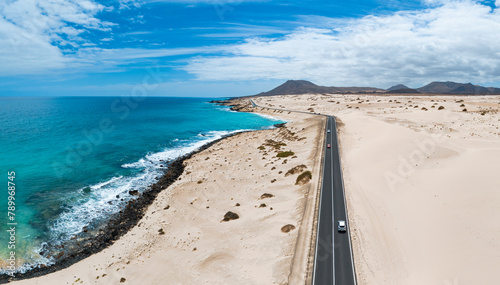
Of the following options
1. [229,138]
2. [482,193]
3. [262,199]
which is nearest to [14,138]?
[229,138]

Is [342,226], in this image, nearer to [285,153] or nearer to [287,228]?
[287,228]

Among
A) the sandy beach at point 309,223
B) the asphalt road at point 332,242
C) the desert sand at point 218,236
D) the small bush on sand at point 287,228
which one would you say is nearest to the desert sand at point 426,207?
the sandy beach at point 309,223

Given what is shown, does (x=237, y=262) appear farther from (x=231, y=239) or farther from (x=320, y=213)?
(x=320, y=213)

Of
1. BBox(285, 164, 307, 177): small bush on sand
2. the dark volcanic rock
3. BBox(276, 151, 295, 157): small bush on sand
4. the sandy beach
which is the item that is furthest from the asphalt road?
BBox(276, 151, 295, 157): small bush on sand

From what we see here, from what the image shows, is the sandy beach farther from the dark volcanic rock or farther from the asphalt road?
the asphalt road

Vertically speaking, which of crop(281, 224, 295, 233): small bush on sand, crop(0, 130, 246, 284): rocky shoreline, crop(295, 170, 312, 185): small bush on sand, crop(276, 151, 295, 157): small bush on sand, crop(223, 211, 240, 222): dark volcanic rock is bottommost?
crop(0, 130, 246, 284): rocky shoreline

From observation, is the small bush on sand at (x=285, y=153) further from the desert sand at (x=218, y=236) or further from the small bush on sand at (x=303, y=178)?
the small bush on sand at (x=303, y=178)
